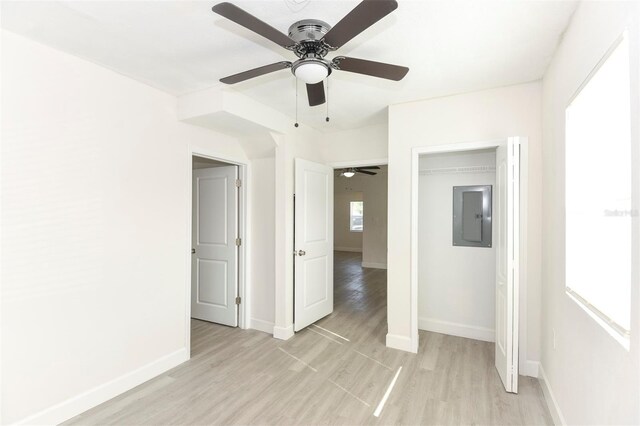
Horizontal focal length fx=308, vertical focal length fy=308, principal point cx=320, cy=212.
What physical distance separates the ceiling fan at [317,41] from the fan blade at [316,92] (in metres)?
0.01

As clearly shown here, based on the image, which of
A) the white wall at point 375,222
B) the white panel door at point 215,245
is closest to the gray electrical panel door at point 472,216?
the white panel door at point 215,245

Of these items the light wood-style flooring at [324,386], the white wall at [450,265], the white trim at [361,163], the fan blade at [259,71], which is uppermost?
the fan blade at [259,71]

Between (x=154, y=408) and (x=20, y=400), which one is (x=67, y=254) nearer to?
(x=20, y=400)

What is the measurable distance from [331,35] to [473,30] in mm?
1053

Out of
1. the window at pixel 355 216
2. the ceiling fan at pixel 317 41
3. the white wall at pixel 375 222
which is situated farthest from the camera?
the window at pixel 355 216

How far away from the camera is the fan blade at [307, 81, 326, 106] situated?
2.16 meters

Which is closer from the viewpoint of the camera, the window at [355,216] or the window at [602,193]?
the window at [602,193]

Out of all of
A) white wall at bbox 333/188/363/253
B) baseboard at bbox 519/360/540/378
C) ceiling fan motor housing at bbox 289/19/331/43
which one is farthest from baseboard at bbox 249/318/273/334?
white wall at bbox 333/188/363/253

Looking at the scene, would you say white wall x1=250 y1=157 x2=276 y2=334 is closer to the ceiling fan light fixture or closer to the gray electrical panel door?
the ceiling fan light fixture

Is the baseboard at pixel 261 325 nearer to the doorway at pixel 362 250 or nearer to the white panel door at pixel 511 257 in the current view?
the doorway at pixel 362 250

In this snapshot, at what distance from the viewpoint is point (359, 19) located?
142 cm

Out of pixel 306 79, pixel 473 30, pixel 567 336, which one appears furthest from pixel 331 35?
pixel 567 336

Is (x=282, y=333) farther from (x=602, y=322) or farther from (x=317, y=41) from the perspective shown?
(x=317, y=41)

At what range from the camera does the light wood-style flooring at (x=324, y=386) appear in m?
2.22
